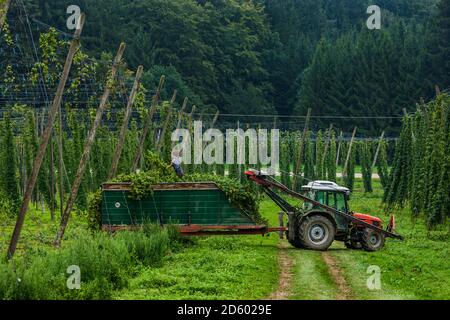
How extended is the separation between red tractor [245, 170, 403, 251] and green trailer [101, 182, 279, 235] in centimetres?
99

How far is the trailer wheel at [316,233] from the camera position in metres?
23.6

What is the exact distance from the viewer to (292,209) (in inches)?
961

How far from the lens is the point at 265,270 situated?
19.0 metres

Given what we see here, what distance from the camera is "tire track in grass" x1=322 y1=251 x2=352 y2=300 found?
51.3 ft

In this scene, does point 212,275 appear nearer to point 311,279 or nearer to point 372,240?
point 311,279

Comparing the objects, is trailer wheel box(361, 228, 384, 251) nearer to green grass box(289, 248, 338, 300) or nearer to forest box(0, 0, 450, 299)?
forest box(0, 0, 450, 299)

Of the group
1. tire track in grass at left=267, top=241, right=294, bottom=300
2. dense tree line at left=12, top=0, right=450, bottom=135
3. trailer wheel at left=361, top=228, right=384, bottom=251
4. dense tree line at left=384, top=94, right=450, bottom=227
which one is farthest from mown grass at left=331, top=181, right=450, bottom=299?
dense tree line at left=12, top=0, right=450, bottom=135

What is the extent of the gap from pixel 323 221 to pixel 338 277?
5621 mm

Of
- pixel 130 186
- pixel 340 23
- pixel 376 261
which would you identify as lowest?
pixel 376 261

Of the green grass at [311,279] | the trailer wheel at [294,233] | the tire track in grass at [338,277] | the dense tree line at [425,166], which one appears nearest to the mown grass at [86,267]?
the green grass at [311,279]

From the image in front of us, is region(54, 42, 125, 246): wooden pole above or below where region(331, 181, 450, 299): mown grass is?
above

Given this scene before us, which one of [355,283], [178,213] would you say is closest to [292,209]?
[178,213]

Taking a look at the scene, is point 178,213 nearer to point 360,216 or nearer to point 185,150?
point 360,216
